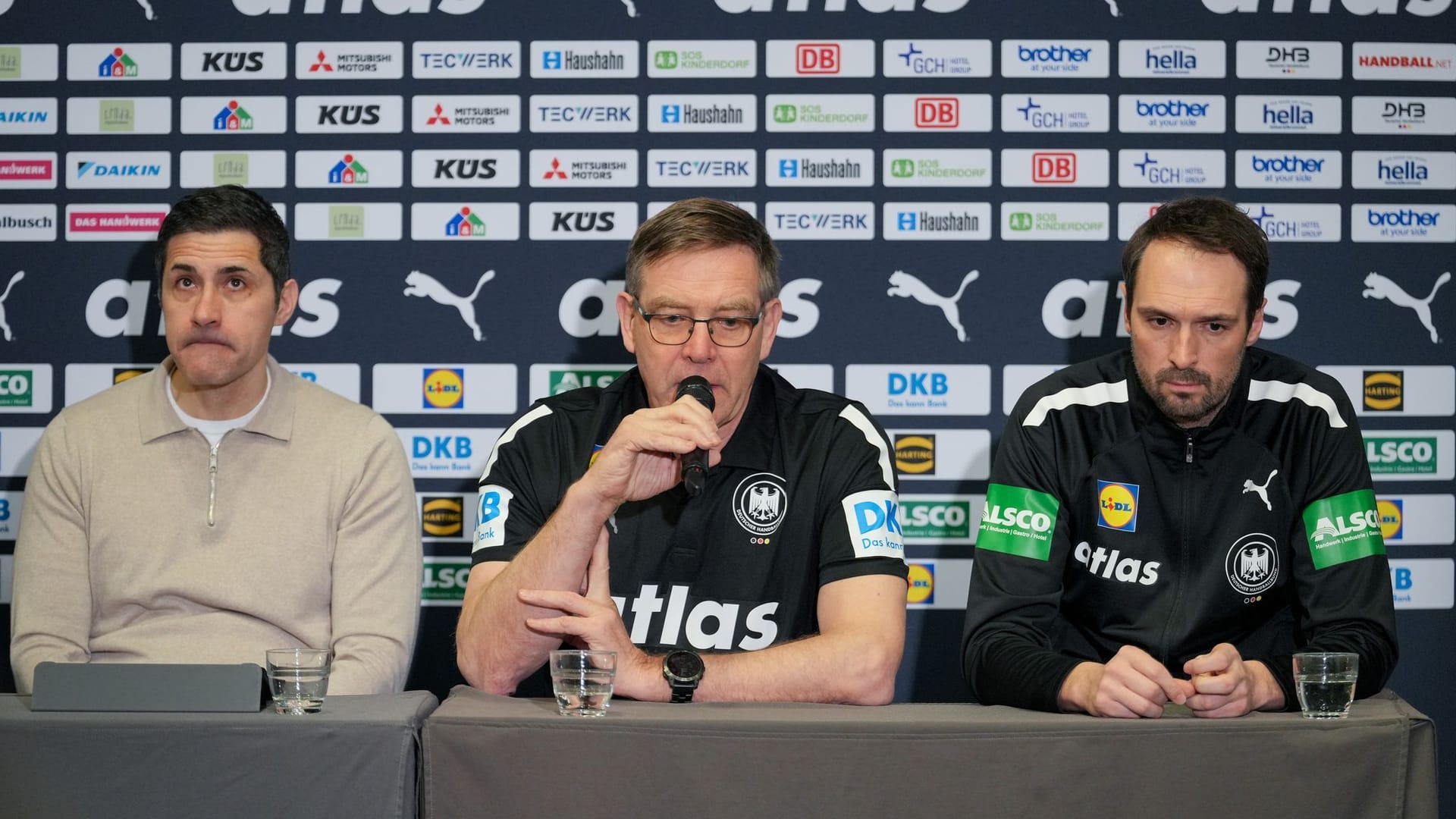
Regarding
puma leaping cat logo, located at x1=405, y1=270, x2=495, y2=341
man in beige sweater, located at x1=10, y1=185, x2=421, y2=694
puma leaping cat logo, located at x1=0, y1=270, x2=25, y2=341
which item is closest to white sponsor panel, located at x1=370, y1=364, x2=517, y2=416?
puma leaping cat logo, located at x1=405, y1=270, x2=495, y2=341

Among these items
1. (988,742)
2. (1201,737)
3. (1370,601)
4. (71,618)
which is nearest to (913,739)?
(988,742)

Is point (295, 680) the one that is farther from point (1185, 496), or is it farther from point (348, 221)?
point (348, 221)

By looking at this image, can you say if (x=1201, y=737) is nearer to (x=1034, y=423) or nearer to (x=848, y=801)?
(x=848, y=801)

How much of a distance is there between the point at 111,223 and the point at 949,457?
83.4 inches

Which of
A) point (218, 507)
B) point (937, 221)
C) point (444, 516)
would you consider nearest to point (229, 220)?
point (218, 507)

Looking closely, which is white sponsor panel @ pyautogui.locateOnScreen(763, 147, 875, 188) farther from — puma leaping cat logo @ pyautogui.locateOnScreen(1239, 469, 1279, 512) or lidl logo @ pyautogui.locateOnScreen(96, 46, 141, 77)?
lidl logo @ pyautogui.locateOnScreen(96, 46, 141, 77)

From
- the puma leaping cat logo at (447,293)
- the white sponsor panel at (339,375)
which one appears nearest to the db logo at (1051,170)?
the puma leaping cat logo at (447,293)

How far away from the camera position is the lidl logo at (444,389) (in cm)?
302

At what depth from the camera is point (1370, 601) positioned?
189cm

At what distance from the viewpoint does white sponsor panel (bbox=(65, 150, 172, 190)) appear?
3.04 metres

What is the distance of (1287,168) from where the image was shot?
3.01m

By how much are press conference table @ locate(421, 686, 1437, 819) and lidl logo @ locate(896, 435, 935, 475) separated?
5.70 ft

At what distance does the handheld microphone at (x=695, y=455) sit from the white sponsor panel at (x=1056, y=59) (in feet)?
5.16

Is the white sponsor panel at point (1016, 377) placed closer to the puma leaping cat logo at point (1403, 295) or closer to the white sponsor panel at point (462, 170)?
the puma leaping cat logo at point (1403, 295)
